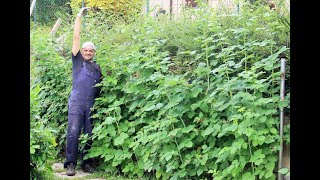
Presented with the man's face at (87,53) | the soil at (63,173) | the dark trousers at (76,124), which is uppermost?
the man's face at (87,53)

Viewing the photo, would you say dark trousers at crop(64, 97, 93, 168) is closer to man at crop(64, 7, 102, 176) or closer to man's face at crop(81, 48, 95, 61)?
man at crop(64, 7, 102, 176)

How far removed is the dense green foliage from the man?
5.0 inches

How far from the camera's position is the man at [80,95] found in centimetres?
593

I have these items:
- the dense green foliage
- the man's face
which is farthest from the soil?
the man's face

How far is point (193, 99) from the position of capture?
515 centimetres

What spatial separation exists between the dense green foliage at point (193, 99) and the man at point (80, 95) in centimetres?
13

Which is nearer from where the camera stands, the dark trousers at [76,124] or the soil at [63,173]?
the soil at [63,173]

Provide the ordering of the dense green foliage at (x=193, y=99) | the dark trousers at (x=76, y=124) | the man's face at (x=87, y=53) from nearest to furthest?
1. the dense green foliage at (x=193, y=99)
2. the dark trousers at (x=76, y=124)
3. the man's face at (x=87, y=53)

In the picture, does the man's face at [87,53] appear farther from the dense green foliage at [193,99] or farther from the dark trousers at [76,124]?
the dark trousers at [76,124]

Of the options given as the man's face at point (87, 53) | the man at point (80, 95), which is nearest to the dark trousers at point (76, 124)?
the man at point (80, 95)

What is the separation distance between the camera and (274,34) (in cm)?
514

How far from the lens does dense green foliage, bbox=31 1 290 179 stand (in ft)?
14.8
